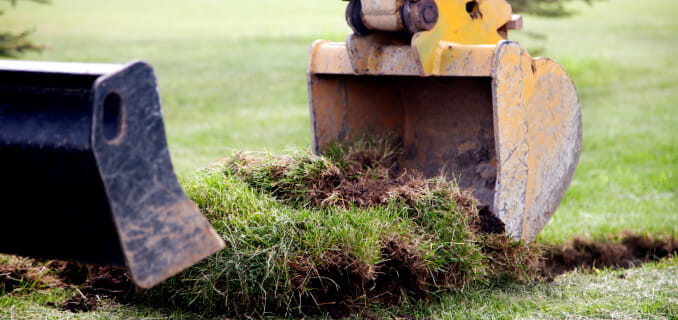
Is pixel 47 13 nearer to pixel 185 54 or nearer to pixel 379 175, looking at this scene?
pixel 185 54

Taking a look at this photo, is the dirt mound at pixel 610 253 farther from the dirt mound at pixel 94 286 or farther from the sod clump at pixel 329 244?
the dirt mound at pixel 94 286

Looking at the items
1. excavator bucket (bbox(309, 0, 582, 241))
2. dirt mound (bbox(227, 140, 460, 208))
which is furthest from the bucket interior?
dirt mound (bbox(227, 140, 460, 208))

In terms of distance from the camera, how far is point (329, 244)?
3.41m

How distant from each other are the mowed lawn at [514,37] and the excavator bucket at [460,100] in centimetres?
63

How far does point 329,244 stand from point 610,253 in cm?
246

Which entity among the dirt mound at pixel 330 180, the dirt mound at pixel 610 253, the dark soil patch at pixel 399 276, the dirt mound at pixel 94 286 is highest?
the dirt mound at pixel 330 180

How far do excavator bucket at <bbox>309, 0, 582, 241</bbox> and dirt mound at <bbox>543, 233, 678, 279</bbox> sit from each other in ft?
1.96

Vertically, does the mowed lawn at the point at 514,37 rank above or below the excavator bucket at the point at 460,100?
below

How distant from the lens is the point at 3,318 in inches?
134

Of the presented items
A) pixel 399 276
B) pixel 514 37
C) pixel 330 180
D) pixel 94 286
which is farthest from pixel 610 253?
pixel 514 37

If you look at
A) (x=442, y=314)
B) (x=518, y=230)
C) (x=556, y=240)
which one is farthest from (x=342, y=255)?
(x=556, y=240)

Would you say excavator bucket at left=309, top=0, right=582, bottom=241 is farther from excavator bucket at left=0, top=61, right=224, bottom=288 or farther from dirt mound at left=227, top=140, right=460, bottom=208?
excavator bucket at left=0, top=61, right=224, bottom=288

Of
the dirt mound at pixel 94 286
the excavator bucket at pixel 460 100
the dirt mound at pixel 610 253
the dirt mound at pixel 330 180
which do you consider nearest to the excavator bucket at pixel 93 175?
the dirt mound at pixel 94 286

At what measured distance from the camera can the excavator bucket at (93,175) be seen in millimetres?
2174
